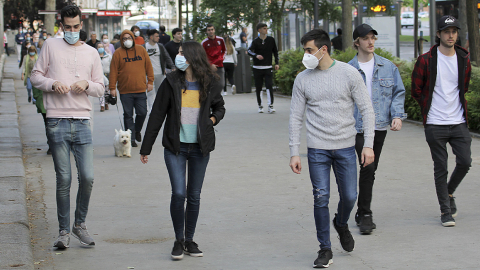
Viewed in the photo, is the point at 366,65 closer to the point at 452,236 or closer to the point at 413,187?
the point at 452,236

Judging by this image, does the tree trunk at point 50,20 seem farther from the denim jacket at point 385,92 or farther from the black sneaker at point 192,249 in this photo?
the black sneaker at point 192,249

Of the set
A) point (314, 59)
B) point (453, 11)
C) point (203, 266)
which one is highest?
point (453, 11)

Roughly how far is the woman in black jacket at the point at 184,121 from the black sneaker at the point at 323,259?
0.93m

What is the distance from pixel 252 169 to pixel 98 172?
2.02 m

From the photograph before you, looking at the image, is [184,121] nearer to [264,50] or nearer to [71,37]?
[71,37]

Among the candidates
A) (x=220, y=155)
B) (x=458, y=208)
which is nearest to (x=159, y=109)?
(x=458, y=208)

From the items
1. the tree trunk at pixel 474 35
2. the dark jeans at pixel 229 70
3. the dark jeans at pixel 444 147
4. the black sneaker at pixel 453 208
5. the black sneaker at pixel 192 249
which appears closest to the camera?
the black sneaker at pixel 192 249

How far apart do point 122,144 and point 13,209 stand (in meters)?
3.65

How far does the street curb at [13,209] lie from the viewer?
4.64m

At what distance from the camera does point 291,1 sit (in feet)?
67.9

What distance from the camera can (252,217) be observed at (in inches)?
243

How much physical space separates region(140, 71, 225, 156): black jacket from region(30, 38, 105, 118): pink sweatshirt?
1.91ft

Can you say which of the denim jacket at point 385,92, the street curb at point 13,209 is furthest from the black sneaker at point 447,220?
the street curb at point 13,209

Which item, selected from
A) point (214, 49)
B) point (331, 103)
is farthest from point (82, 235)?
point (214, 49)
